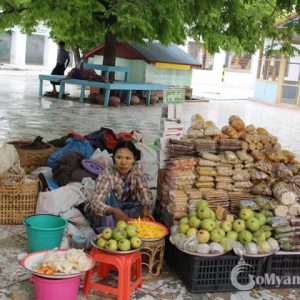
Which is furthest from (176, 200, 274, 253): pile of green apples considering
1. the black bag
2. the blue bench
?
the blue bench

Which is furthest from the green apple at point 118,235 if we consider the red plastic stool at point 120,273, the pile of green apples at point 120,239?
the red plastic stool at point 120,273

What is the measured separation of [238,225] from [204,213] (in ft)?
0.98

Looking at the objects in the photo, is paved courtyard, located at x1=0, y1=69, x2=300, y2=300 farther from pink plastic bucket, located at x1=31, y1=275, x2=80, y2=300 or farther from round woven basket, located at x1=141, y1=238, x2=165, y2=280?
pink plastic bucket, located at x1=31, y1=275, x2=80, y2=300

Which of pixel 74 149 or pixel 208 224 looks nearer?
pixel 208 224

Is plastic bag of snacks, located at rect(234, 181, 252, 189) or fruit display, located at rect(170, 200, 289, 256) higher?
plastic bag of snacks, located at rect(234, 181, 252, 189)

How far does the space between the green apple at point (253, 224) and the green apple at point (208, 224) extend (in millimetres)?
312

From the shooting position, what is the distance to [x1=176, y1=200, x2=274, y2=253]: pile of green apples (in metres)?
3.54

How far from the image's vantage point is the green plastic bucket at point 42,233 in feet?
12.2

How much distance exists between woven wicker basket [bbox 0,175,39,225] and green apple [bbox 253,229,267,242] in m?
2.29

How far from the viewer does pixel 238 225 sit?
3.71 metres

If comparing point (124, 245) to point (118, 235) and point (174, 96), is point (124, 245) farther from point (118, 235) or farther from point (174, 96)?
point (174, 96)

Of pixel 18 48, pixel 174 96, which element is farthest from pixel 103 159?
pixel 18 48

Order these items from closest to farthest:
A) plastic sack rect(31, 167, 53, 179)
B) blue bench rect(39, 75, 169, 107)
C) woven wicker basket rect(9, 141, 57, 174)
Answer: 1. plastic sack rect(31, 167, 53, 179)
2. woven wicker basket rect(9, 141, 57, 174)
3. blue bench rect(39, 75, 169, 107)

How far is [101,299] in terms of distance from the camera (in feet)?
10.7
